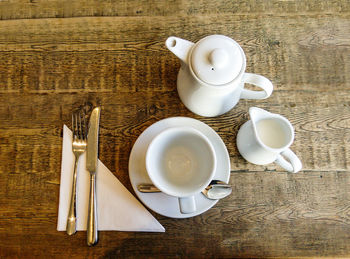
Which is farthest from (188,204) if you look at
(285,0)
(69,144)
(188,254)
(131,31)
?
(285,0)

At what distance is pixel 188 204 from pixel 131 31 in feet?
1.62

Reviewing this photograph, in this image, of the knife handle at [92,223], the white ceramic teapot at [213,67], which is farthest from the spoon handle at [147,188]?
the white ceramic teapot at [213,67]

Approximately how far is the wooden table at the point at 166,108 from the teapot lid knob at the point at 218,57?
21 cm

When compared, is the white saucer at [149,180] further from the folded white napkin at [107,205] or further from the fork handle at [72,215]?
the fork handle at [72,215]

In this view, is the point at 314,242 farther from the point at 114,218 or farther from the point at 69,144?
the point at 69,144

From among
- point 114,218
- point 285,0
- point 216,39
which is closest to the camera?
point 216,39

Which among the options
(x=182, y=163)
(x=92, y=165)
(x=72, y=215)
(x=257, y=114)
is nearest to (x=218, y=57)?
(x=257, y=114)

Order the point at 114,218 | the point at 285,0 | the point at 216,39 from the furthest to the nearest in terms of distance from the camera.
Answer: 1. the point at 285,0
2. the point at 114,218
3. the point at 216,39

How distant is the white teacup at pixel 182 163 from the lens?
561mm

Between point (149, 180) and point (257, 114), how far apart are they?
0.98 feet

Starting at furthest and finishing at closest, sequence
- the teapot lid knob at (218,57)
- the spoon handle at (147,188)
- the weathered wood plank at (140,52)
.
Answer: the weathered wood plank at (140,52) → the spoon handle at (147,188) → the teapot lid knob at (218,57)

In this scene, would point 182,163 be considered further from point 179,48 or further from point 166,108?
point 179,48

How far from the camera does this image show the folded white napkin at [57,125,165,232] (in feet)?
2.19

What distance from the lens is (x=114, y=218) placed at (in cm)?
67
